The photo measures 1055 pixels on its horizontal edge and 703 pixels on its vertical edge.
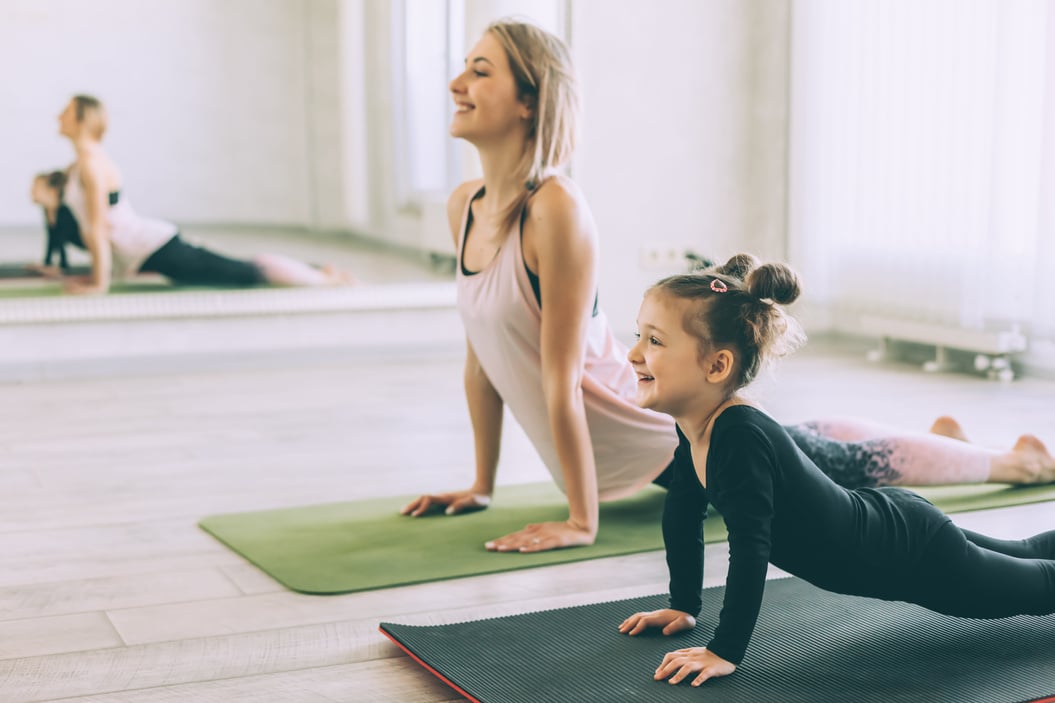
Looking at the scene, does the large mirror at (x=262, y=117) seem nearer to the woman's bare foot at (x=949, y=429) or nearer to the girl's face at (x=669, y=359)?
the woman's bare foot at (x=949, y=429)

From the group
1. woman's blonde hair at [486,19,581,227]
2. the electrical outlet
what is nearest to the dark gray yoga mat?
woman's blonde hair at [486,19,581,227]

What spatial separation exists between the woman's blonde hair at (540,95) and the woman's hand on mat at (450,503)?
1.92ft

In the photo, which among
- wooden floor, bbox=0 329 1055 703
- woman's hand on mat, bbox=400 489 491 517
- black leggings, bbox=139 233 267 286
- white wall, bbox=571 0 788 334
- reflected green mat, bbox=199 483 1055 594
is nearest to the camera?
wooden floor, bbox=0 329 1055 703

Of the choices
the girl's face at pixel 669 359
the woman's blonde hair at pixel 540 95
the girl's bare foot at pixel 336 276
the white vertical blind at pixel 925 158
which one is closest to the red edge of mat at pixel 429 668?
the girl's face at pixel 669 359

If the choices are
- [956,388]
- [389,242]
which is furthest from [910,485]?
[389,242]

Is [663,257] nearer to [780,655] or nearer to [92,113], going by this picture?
[92,113]

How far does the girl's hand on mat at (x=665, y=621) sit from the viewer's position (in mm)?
1782

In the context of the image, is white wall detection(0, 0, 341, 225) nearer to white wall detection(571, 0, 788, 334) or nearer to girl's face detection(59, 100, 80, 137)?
girl's face detection(59, 100, 80, 137)

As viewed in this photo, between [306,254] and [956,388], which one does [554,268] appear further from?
[306,254]

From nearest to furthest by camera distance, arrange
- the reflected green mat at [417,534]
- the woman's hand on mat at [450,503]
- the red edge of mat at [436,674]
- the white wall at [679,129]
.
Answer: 1. the red edge of mat at [436,674]
2. the reflected green mat at [417,534]
3. the woman's hand on mat at [450,503]
4. the white wall at [679,129]

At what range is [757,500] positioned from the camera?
1.54 metres

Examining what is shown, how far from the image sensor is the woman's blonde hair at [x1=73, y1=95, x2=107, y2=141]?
432 cm

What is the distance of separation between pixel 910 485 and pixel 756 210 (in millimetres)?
Result: 2840

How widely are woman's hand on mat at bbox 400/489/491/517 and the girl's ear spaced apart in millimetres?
1057
